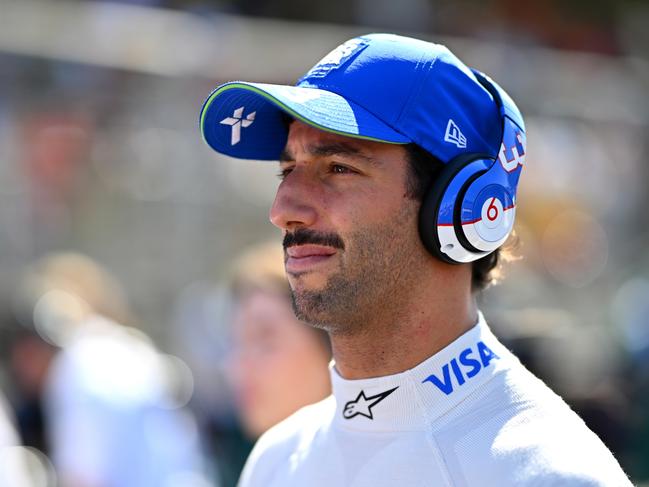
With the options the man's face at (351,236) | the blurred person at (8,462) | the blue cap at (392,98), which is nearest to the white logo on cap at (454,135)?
the blue cap at (392,98)

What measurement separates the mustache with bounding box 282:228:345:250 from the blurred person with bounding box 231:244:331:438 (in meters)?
1.45

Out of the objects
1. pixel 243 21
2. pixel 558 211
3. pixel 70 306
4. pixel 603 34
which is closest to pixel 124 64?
pixel 243 21

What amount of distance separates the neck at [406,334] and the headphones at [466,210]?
102mm

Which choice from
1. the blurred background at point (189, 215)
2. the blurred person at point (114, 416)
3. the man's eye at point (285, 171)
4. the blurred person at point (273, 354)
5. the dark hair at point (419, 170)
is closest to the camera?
the dark hair at point (419, 170)

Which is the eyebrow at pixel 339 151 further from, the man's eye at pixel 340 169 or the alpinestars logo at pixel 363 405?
the alpinestars logo at pixel 363 405

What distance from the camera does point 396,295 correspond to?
216cm

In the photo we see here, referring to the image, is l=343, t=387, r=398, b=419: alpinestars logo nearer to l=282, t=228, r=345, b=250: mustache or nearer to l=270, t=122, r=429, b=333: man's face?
l=270, t=122, r=429, b=333: man's face

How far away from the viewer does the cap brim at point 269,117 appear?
2057 mm

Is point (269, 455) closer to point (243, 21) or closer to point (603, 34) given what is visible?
point (243, 21)

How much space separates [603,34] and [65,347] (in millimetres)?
10999

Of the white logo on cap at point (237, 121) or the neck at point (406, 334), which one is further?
the white logo on cap at point (237, 121)

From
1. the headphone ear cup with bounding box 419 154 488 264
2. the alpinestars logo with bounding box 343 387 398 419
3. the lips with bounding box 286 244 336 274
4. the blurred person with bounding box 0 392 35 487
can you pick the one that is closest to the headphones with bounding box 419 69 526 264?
the headphone ear cup with bounding box 419 154 488 264

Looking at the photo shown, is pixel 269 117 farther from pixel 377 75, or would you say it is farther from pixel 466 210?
pixel 466 210

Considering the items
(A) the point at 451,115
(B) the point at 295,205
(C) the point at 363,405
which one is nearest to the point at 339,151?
(B) the point at 295,205
